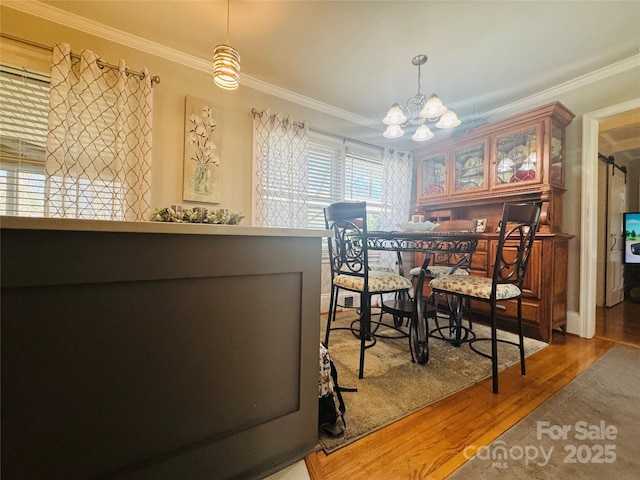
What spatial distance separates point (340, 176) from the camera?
3.19 m

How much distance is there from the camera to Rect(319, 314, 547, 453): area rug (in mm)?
1183

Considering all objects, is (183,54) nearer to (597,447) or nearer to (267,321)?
(267,321)

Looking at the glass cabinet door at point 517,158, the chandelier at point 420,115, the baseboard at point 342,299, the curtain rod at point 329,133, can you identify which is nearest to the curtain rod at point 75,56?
the curtain rod at point 329,133

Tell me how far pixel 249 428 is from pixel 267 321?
356mm

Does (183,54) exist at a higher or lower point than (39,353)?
higher

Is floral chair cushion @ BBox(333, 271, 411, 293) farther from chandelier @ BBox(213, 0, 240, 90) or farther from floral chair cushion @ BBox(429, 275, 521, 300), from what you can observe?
chandelier @ BBox(213, 0, 240, 90)

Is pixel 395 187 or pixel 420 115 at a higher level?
pixel 420 115

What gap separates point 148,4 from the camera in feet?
5.72

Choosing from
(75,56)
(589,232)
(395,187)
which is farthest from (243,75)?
(589,232)

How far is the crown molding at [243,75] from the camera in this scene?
1776 millimetres

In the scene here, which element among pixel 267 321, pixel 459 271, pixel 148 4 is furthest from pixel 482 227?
pixel 148 4

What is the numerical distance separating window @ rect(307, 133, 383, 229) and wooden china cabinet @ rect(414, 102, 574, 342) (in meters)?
0.86

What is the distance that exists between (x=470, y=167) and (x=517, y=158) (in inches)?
18.9

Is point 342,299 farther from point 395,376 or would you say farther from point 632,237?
point 632,237
